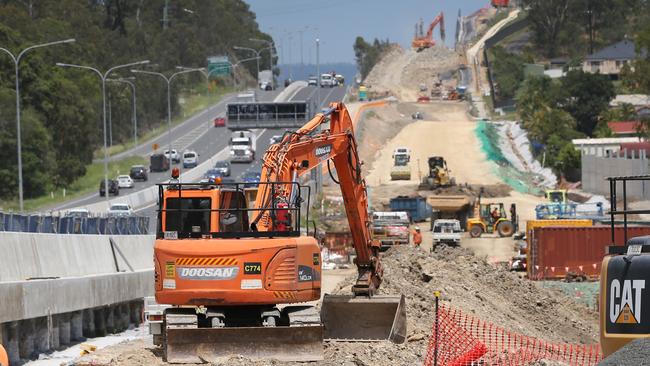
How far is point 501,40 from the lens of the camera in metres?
199

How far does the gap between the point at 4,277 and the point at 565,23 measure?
16642cm

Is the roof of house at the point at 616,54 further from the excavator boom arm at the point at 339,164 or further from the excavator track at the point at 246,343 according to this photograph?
the excavator track at the point at 246,343

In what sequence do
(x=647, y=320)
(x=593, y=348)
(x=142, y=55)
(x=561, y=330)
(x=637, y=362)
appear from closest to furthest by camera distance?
(x=637, y=362)
(x=647, y=320)
(x=593, y=348)
(x=561, y=330)
(x=142, y=55)

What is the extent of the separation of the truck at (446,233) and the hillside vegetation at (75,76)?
119ft

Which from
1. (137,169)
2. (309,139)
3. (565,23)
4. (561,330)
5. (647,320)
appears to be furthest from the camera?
(565,23)

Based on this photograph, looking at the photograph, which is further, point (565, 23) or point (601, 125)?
point (565, 23)

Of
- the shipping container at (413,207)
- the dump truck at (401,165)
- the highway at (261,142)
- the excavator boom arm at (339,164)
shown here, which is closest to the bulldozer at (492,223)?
the shipping container at (413,207)

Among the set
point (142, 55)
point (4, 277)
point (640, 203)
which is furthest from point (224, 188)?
point (142, 55)

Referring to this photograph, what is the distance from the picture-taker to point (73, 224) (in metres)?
36.4

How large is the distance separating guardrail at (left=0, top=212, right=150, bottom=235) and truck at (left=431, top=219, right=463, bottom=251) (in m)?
17.9

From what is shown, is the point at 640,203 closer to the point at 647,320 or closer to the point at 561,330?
the point at 561,330

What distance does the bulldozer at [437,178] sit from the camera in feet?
287

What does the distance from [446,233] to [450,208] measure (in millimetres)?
10715

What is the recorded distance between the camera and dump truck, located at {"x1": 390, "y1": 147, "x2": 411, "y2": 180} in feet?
324
